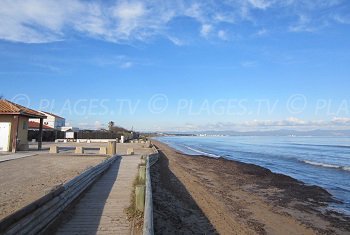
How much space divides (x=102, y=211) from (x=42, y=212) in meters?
1.88

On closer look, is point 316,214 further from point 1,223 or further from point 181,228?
point 1,223

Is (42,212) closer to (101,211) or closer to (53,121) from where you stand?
(101,211)

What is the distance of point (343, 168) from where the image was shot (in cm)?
3177

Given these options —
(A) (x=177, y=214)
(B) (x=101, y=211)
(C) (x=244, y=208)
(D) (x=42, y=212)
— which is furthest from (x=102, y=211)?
(C) (x=244, y=208)

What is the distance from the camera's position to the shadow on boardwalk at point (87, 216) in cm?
747

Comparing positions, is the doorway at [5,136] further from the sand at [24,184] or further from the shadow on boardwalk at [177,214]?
the shadow on boardwalk at [177,214]

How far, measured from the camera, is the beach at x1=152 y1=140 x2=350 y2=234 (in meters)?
11.9

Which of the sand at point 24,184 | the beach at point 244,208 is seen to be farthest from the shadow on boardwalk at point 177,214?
the sand at point 24,184

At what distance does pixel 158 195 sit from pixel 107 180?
259 centimetres

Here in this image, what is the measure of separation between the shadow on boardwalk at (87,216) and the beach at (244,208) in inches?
73.6

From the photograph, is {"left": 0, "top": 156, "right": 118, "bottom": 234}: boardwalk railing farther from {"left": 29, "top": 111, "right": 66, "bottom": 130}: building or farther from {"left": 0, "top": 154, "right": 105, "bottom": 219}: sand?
{"left": 29, "top": 111, "right": 66, "bottom": 130}: building

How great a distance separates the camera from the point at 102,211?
893cm

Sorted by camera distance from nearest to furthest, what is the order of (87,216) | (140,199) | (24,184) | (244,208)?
(87,216)
(140,199)
(24,184)
(244,208)

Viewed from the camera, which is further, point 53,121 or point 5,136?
point 53,121
